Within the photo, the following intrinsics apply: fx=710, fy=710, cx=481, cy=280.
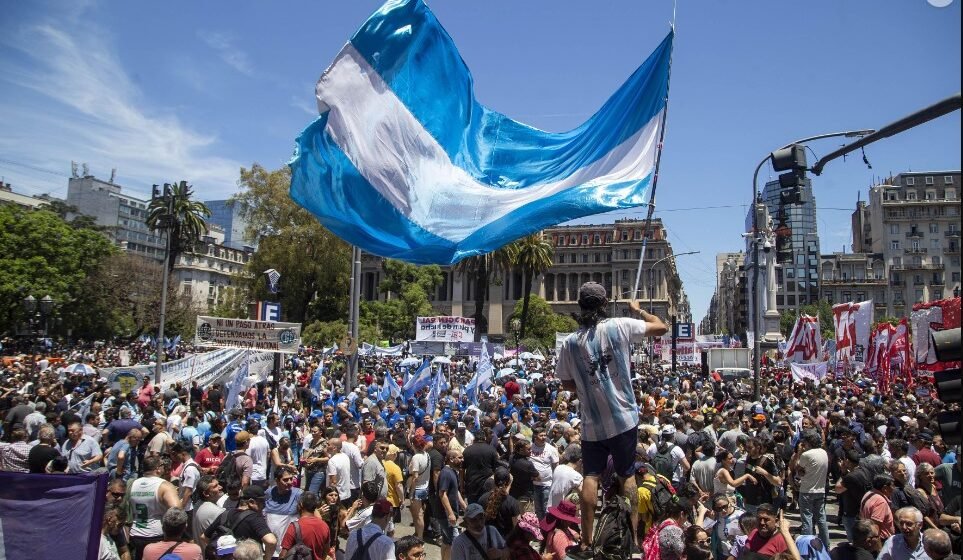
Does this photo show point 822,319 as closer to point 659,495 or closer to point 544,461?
point 544,461

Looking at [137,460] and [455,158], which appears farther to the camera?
[137,460]

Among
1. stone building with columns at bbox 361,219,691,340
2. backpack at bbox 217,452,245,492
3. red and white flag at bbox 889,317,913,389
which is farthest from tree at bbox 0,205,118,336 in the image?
stone building with columns at bbox 361,219,691,340

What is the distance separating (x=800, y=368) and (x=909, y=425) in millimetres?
15808

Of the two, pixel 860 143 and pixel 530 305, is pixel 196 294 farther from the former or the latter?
pixel 860 143

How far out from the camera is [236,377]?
15391 mm

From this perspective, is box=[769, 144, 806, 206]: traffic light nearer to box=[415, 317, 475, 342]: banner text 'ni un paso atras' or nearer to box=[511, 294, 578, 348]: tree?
box=[415, 317, 475, 342]: banner text 'ni un paso atras'

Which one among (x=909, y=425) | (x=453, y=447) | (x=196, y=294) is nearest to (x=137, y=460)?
(x=453, y=447)

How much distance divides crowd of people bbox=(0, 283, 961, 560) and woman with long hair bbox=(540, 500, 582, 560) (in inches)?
0.6

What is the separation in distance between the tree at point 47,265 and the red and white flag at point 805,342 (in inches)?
1729

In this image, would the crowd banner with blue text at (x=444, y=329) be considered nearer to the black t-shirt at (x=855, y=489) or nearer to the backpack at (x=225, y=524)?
the black t-shirt at (x=855, y=489)

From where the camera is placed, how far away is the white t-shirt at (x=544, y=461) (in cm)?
934

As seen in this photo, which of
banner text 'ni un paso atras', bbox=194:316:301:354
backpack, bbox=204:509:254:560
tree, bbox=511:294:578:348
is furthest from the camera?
tree, bbox=511:294:578:348

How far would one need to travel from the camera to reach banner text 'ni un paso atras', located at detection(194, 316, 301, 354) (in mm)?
18250

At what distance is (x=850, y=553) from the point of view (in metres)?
5.57
